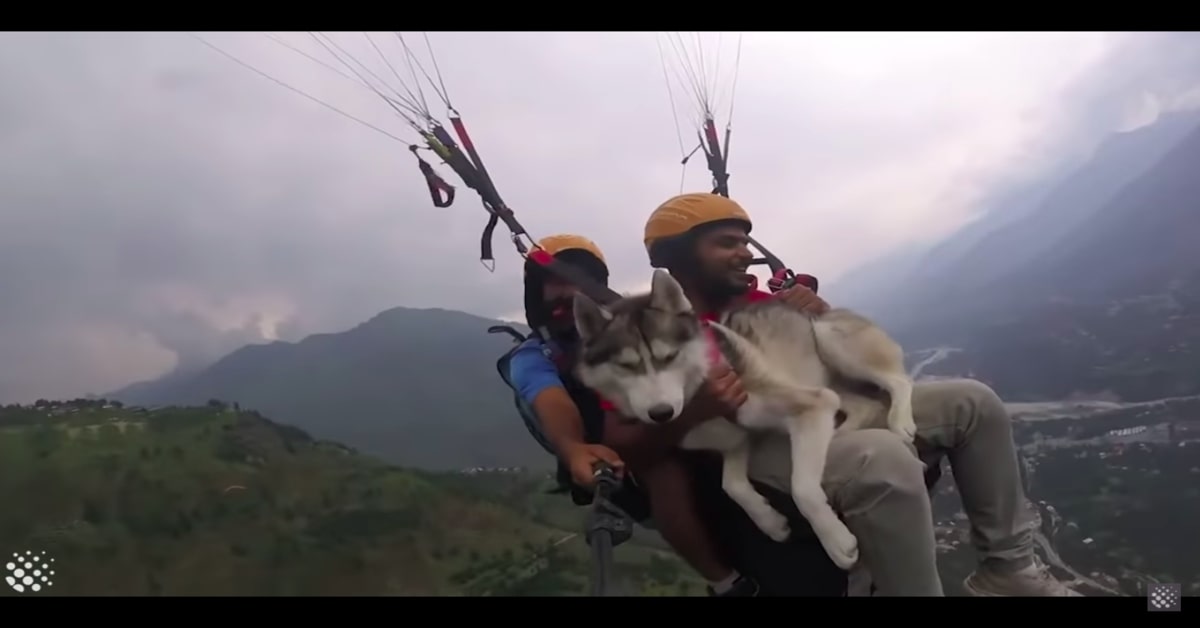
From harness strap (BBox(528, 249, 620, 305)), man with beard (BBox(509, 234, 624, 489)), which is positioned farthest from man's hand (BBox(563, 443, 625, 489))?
harness strap (BBox(528, 249, 620, 305))

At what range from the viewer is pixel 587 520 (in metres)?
1.77

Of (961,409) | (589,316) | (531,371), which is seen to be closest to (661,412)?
(589,316)

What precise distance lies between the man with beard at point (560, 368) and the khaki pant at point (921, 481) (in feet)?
1.44

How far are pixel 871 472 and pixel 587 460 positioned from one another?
2.18ft

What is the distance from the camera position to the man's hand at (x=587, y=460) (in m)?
1.78

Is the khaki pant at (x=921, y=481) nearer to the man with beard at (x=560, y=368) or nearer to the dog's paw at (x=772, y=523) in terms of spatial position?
the dog's paw at (x=772, y=523)

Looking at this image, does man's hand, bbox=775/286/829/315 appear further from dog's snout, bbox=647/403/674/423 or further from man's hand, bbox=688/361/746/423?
dog's snout, bbox=647/403/674/423

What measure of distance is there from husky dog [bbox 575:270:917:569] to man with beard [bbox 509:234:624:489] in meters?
0.10

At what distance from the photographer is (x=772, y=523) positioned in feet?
5.90

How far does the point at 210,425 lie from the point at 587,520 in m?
1.11

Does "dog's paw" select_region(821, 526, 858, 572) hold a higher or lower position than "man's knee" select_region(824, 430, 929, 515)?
lower

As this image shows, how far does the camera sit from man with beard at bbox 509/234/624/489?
1861 mm

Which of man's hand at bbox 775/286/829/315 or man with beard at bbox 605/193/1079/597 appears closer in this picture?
man with beard at bbox 605/193/1079/597

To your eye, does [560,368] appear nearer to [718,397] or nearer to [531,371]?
[531,371]
